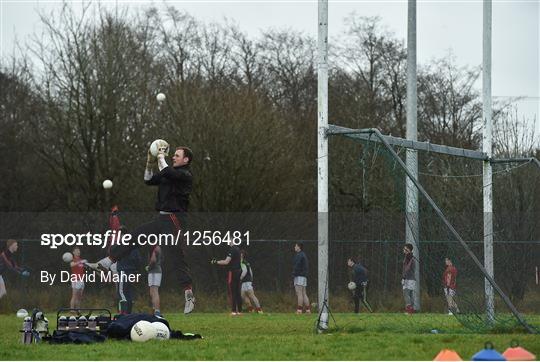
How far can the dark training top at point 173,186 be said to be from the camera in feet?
59.2

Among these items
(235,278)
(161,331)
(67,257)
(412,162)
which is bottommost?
(161,331)

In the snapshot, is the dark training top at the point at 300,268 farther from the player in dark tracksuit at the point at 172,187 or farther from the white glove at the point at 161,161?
the white glove at the point at 161,161

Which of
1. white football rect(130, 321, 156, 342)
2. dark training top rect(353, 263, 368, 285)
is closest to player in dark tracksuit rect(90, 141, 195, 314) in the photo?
white football rect(130, 321, 156, 342)

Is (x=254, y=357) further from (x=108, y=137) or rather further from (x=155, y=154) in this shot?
(x=108, y=137)

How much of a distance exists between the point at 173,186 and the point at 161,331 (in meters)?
2.80

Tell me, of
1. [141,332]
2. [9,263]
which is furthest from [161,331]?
[9,263]

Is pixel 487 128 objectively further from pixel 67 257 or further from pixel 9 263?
pixel 67 257

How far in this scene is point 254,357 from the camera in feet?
46.1

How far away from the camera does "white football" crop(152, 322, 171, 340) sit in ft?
53.9

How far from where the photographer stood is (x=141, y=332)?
53.3 ft

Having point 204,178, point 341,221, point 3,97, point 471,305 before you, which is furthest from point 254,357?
point 3,97

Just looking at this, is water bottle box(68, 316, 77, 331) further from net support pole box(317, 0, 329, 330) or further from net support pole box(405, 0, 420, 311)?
net support pole box(405, 0, 420, 311)

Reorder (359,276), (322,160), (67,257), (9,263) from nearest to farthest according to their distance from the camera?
(322,160) < (359,276) < (9,263) < (67,257)

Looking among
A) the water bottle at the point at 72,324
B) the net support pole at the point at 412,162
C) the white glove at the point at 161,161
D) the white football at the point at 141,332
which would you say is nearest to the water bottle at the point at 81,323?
the water bottle at the point at 72,324
